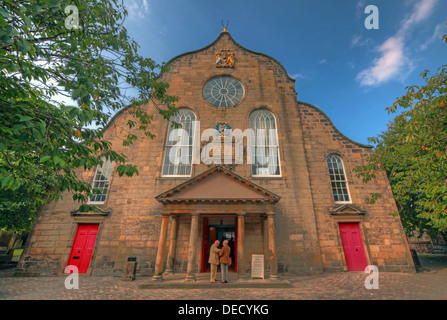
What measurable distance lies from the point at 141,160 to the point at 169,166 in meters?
1.77

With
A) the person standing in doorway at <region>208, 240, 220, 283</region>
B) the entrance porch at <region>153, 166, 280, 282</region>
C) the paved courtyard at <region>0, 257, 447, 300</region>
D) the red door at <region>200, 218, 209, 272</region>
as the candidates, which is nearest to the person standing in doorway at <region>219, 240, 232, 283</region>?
the person standing in doorway at <region>208, 240, 220, 283</region>

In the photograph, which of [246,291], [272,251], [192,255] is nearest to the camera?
[246,291]

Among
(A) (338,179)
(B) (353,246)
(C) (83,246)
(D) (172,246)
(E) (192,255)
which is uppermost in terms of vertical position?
(A) (338,179)

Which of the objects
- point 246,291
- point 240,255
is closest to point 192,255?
point 240,255

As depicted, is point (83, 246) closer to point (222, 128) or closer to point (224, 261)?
point (224, 261)

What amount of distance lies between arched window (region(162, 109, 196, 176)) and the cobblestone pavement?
6.04m

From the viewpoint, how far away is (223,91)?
14.2 metres

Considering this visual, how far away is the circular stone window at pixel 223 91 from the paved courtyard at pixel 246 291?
10709mm

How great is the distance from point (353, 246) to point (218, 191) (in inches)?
324

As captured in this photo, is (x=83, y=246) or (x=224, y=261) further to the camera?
(x=83, y=246)

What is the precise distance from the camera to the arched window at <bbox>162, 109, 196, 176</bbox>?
12172mm

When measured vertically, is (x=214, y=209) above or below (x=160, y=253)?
above

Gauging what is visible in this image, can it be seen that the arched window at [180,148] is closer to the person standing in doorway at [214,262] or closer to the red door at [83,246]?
the person standing in doorway at [214,262]

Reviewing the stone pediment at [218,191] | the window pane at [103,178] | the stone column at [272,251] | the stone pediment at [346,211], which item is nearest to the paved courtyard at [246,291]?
the stone column at [272,251]
